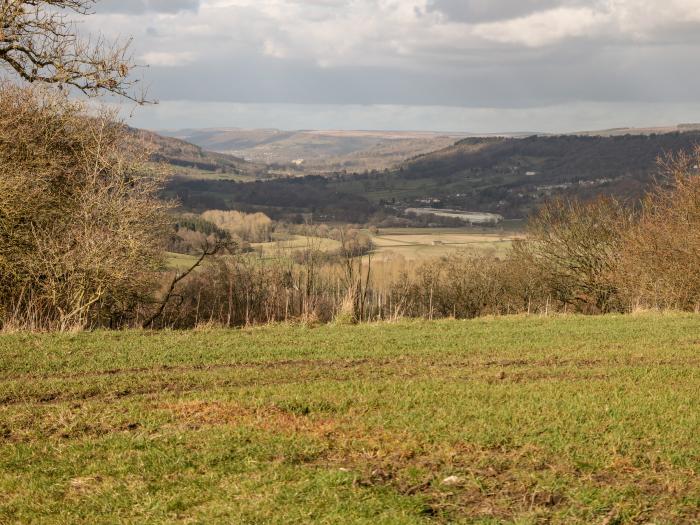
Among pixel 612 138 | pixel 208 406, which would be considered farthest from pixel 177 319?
pixel 612 138

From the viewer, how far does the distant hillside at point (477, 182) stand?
10344 cm

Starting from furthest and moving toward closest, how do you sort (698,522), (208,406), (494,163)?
(494,163)
(208,406)
(698,522)

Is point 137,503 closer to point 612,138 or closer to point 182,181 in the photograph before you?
point 182,181

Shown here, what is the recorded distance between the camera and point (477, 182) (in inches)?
5600

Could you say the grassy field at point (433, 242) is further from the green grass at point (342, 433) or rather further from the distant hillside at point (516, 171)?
the green grass at point (342, 433)

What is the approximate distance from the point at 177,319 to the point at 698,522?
22982 millimetres

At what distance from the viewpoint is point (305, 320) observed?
60.8ft

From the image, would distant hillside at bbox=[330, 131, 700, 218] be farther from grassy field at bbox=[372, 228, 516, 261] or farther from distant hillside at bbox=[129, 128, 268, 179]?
distant hillside at bbox=[129, 128, 268, 179]

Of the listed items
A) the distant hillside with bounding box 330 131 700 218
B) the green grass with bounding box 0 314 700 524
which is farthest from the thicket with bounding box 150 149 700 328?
the distant hillside with bounding box 330 131 700 218

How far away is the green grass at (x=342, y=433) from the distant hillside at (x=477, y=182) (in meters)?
68.5

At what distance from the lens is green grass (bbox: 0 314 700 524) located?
6.25m

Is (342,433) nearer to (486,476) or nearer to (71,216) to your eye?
(486,476)

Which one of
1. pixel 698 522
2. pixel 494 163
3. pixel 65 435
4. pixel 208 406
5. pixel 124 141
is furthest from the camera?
pixel 494 163

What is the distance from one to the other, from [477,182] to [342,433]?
138m
